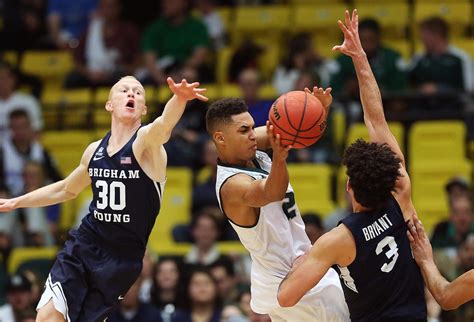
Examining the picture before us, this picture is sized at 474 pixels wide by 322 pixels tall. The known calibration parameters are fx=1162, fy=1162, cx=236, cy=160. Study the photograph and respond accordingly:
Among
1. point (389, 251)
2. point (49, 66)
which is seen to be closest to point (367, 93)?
point (389, 251)

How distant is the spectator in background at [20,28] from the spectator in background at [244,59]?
118 inches

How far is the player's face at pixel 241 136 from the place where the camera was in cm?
749

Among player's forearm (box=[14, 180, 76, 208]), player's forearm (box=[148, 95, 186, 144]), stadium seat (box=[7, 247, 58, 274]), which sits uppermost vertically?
player's forearm (box=[148, 95, 186, 144])

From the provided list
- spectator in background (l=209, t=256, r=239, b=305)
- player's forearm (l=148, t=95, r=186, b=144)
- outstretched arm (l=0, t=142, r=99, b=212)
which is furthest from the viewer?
spectator in background (l=209, t=256, r=239, b=305)

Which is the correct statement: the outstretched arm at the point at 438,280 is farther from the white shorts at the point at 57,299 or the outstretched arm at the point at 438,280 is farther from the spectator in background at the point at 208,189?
the spectator in background at the point at 208,189

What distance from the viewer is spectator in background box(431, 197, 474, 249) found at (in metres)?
11.3

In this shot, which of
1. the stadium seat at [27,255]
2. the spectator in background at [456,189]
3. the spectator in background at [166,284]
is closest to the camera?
the spectator in background at [166,284]

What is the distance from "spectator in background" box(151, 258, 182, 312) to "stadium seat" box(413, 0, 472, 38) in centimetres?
481

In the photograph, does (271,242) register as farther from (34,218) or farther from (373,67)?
(373,67)

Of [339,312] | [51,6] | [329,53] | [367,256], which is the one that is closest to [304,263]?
[367,256]

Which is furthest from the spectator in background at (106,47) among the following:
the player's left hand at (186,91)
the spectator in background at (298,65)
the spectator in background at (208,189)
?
the player's left hand at (186,91)

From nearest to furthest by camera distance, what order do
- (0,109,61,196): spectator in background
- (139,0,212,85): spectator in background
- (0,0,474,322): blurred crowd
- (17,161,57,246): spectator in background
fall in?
(0,0,474,322): blurred crowd
(17,161,57,246): spectator in background
(0,109,61,196): spectator in background
(139,0,212,85): spectator in background

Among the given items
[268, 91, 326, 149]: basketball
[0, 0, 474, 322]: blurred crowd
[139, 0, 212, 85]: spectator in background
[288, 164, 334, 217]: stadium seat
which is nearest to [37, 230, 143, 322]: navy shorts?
[268, 91, 326, 149]: basketball

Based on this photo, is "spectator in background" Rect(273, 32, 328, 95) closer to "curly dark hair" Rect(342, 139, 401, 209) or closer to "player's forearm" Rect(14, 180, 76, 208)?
"player's forearm" Rect(14, 180, 76, 208)
